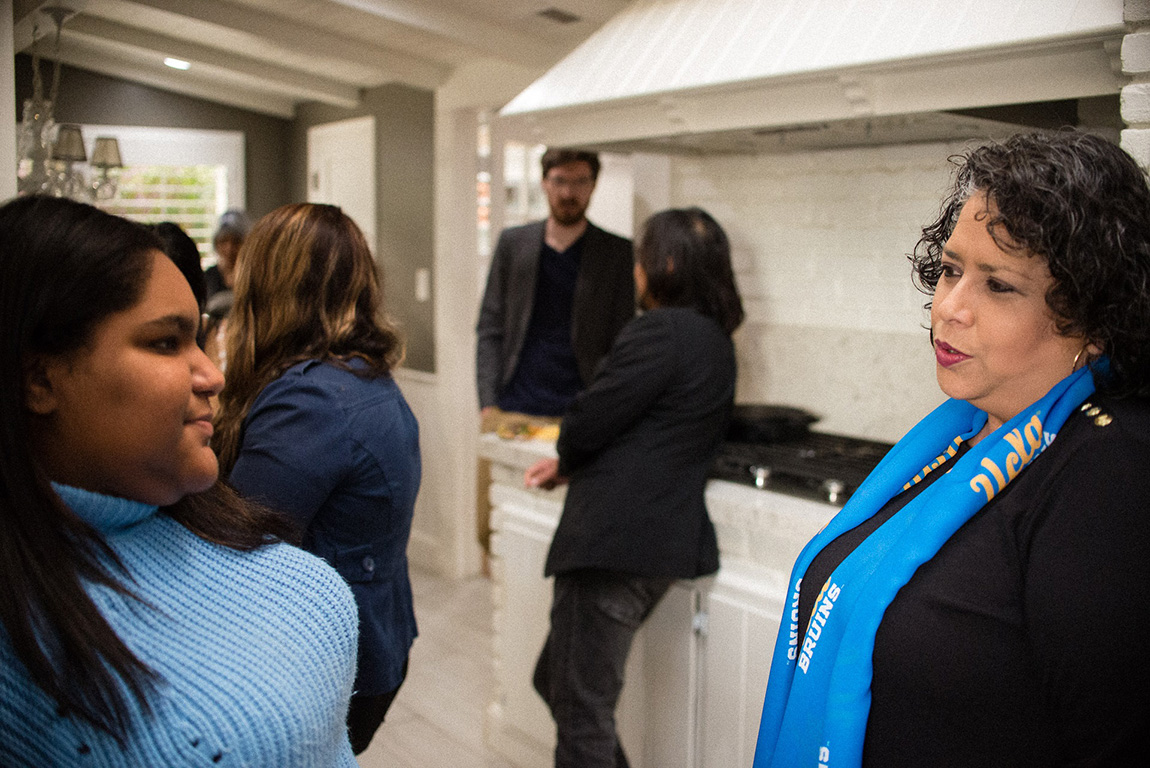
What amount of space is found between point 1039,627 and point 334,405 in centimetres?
106

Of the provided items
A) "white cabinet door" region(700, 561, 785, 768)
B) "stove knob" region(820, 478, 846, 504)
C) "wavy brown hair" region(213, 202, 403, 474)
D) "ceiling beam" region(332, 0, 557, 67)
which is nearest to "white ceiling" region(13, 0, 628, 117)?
"ceiling beam" region(332, 0, 557, 67)

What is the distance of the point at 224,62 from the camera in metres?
3.34

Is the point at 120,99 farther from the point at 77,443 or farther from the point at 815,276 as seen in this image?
the point at 815,276

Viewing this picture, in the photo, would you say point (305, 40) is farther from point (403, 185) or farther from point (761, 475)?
point (761, 475)

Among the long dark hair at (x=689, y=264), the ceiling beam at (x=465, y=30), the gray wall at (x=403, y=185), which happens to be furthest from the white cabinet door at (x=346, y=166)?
the long dark hair at (x=689, y=264)

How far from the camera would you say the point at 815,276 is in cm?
306

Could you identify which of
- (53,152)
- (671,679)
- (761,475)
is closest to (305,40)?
(53,152)

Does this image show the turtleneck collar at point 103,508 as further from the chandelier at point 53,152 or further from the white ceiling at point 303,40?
the white ceiling at point 303,40

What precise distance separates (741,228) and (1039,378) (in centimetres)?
226

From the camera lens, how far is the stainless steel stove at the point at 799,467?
7.15 ft

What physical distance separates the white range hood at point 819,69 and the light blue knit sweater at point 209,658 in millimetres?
1464

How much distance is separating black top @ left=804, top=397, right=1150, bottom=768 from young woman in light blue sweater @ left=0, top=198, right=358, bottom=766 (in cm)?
68

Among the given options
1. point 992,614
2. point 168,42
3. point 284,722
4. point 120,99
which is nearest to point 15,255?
point 284,722

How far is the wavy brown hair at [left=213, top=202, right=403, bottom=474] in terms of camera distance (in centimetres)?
154
